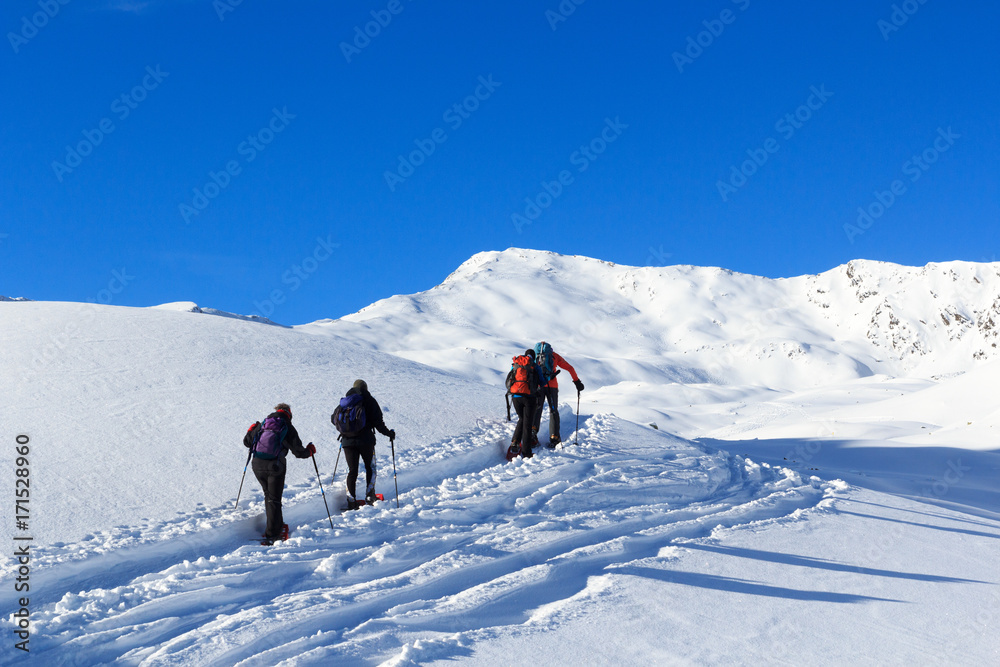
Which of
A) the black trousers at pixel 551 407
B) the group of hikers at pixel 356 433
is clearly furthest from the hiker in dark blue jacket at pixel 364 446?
the black trousers at pixel 551 407

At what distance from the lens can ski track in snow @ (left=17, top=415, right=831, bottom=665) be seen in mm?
5191

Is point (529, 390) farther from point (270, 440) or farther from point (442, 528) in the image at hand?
point (270, 440)

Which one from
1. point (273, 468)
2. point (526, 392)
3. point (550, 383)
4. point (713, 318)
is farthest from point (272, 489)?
point (713, 318)

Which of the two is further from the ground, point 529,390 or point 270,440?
point 529,390

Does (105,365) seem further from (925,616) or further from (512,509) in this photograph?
(925,616)

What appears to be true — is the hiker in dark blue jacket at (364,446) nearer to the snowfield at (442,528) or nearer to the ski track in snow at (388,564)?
the ski track in snow at (388,564)

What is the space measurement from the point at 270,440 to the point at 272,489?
20.4 inches

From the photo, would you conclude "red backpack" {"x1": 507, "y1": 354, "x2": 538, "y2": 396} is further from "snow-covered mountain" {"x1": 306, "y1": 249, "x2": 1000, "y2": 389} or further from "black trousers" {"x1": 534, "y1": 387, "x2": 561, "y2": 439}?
"snow-covered mountain" {"x1": 306, "y1": 249, "x2": 1000, "y2": 389}

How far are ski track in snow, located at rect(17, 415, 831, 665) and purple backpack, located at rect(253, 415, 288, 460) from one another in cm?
93

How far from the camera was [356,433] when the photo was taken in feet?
28.7

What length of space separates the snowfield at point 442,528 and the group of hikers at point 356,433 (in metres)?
0.36

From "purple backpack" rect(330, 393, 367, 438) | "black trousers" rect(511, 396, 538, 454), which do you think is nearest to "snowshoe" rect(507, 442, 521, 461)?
"black trousers" rect(511, 396, 538, 454)

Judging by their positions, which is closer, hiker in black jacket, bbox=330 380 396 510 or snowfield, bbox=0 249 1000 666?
snowfield, bbox=0 249 1000 666

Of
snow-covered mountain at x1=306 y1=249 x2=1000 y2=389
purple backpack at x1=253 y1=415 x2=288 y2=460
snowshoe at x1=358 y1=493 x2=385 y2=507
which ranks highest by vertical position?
snow-covered mountain at x1=306 y1=249 x2=1000 y2=389
